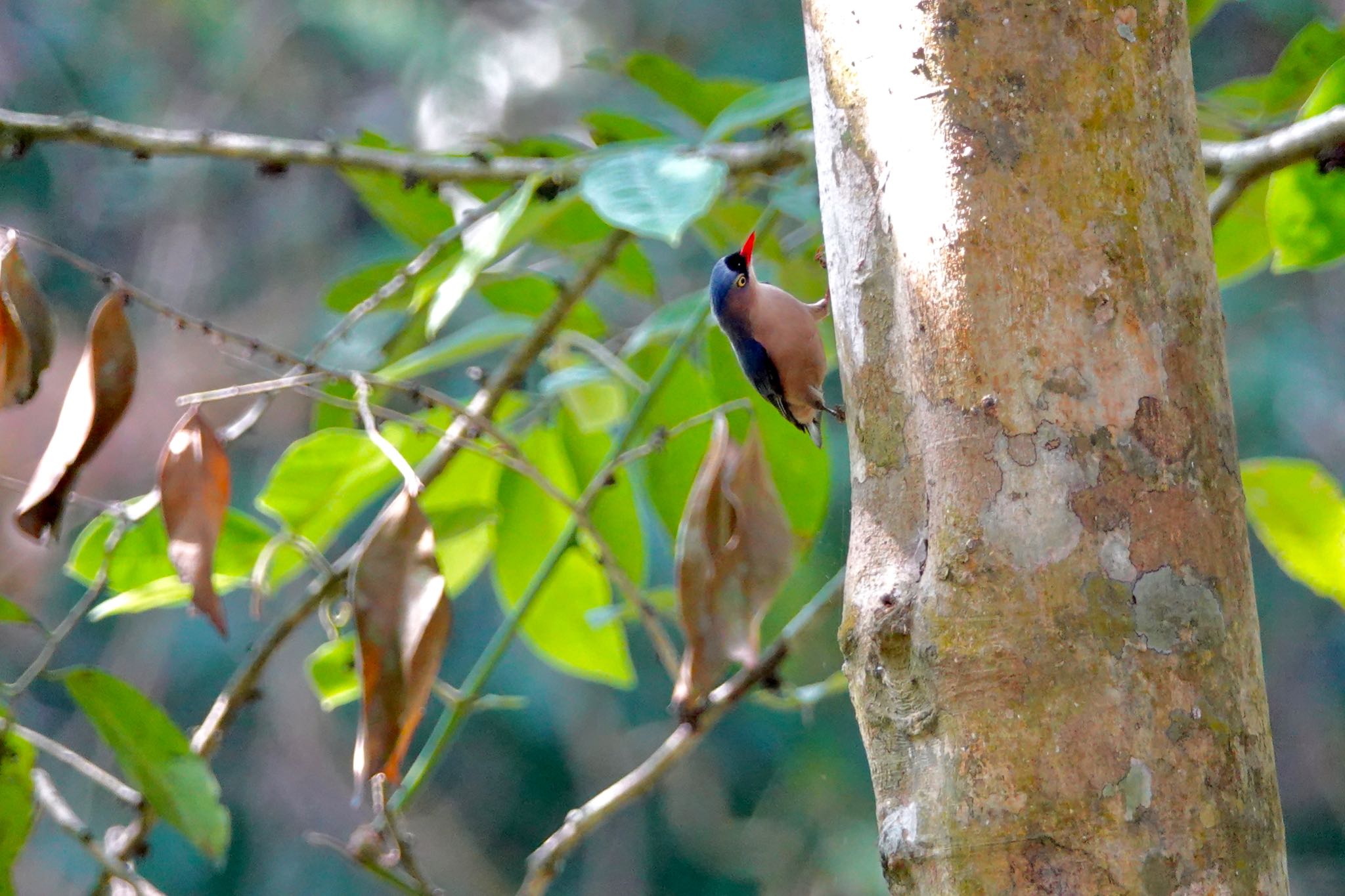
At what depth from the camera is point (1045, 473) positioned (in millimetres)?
976

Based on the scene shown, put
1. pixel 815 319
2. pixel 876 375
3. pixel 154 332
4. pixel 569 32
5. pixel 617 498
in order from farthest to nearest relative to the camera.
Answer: pixel 569 32 → pixel 154 332 → pixel 617 498 → pixel 815 319 → pixel 876 375

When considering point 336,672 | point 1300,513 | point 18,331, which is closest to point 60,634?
point 18,331

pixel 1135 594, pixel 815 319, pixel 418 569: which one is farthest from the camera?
pixel 815 319

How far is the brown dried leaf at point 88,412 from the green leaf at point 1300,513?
1.48m

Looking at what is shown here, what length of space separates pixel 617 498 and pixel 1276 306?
19.4ft

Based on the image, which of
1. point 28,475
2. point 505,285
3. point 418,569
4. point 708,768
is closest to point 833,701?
point 708,768

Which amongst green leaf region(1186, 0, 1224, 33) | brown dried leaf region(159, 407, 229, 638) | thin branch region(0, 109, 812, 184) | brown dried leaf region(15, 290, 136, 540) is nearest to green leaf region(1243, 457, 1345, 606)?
green leaf region(1186, 0, 1224, 33)

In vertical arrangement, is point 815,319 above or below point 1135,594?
above

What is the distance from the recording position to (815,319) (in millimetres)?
1779

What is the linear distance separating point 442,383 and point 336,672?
4.84 meters

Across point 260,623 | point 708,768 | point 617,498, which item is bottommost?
point 708,768

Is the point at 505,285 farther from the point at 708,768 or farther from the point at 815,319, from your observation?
the point at 708,768

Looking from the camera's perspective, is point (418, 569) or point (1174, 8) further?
A: point (418, 569)

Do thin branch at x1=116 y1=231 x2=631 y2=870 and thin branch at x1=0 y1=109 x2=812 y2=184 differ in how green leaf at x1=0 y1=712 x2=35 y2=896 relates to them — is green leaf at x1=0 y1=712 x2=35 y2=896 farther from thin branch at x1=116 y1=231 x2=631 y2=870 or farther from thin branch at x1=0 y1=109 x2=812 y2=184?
thin branch at x1=0 y1=109 x2=812 y2=184
